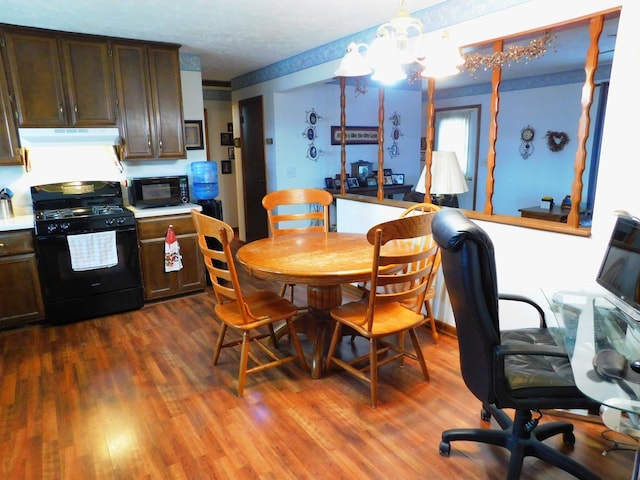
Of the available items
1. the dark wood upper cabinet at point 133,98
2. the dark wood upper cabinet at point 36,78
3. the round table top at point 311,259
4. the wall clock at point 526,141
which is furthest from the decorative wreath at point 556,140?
the dark wood upper cabinet at point 36,78

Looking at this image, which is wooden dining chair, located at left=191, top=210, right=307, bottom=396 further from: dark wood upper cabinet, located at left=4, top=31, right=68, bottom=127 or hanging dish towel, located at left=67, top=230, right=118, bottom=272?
dark wood upper cabinet, located at left=4, top=31, right=68, bottom=127

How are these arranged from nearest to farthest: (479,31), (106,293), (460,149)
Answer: (479,31), (106,293), (460,149)

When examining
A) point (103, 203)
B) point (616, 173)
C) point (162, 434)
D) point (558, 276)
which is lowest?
point (162, 434)

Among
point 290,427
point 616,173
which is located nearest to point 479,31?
point 616,173

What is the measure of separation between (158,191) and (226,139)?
296 cm

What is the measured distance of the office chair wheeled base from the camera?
1.69m

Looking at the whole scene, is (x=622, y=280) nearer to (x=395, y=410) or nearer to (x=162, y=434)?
(x=395, y=410)

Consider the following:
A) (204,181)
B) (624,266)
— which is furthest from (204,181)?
(624,266)

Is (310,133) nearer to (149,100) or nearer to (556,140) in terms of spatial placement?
(149,100)

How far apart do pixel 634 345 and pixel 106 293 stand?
362 cm

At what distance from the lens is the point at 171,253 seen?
12.6ft

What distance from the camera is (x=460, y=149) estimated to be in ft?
22.9

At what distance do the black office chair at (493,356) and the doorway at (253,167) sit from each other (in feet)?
13.2

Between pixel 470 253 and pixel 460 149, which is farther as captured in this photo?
pixel 460 149
